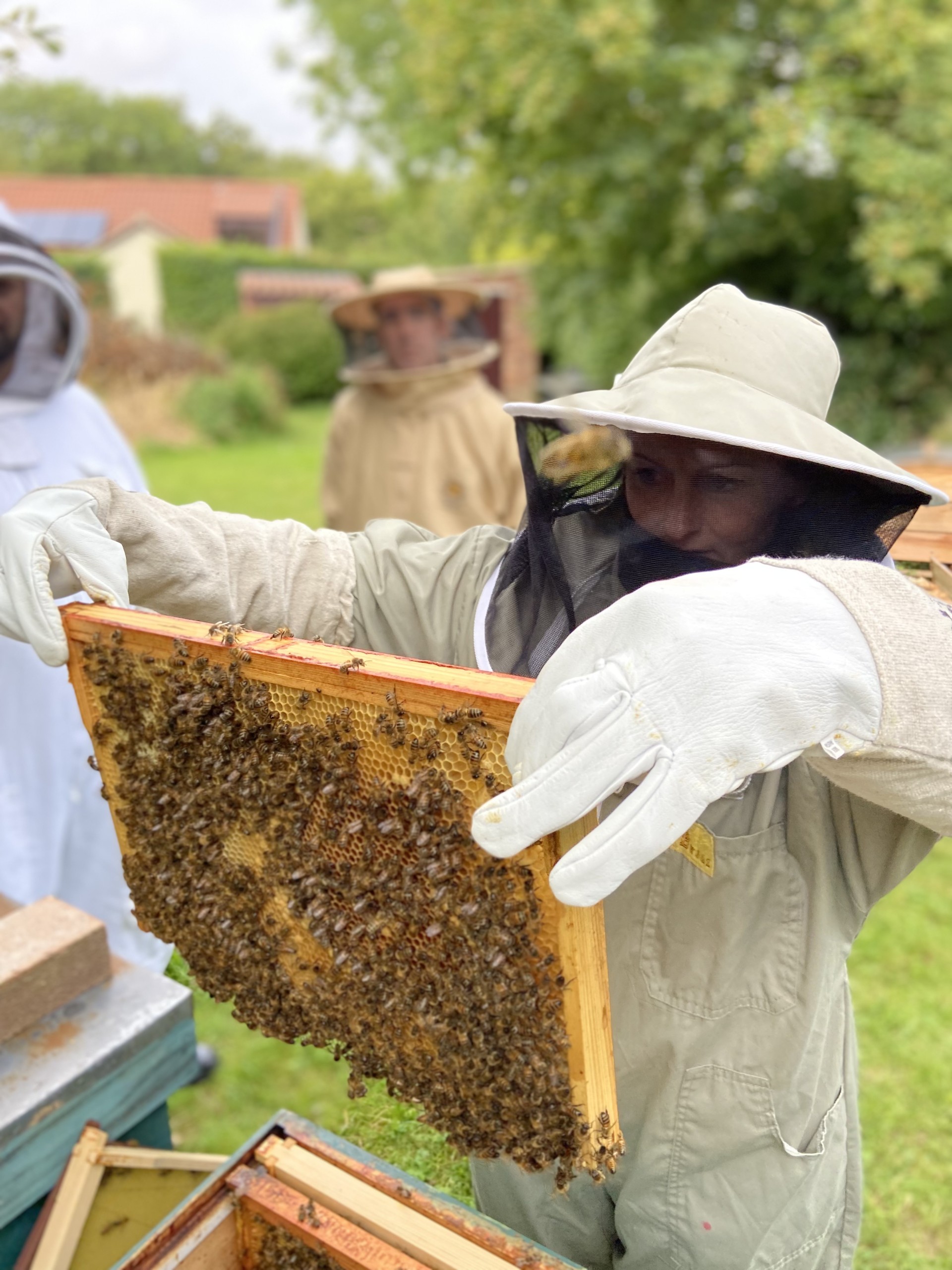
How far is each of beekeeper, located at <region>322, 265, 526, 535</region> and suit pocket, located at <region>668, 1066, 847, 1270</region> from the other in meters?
3.91

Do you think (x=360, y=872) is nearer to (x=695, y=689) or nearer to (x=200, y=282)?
(x=695, y=689)

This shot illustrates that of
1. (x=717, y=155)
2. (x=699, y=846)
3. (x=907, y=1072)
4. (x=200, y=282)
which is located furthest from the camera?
(x=200, y=282)

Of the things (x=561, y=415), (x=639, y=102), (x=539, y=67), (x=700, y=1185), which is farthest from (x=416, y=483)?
(x=639, y=102)

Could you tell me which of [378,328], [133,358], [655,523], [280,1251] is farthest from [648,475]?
[133,358]

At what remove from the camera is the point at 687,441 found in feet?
4.87

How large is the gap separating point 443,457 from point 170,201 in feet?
166

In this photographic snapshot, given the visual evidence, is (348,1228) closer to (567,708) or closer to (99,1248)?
(99,1248)

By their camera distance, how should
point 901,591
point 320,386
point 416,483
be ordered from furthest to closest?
point 320,386 → point 416,483 → point 901,591

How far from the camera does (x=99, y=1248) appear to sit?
1929 mm

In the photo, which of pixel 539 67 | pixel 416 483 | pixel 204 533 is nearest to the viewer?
pixel 204 533

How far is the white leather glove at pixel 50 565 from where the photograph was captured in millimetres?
1728

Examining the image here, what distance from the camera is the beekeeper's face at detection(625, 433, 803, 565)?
4.88ft

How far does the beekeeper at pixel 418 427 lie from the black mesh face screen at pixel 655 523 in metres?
3.52

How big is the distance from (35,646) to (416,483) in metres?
3.76
